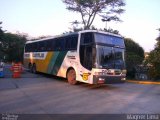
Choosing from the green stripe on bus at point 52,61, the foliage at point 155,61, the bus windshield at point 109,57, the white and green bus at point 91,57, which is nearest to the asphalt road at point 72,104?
the white and green bus at point 91,57

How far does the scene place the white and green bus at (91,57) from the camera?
15.6m

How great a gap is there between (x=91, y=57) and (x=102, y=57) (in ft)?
2.05

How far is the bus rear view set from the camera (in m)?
15.6

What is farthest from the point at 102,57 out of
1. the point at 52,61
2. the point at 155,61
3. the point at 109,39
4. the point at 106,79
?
the point at 155,61

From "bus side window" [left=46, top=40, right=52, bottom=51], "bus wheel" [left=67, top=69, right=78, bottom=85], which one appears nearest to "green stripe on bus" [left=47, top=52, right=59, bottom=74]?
"bus side window" [left=46, top=40, right=52, bottom=51]

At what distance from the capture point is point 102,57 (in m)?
15.7

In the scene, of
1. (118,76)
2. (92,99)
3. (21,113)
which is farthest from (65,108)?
(118,76)

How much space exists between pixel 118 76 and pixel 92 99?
Result: 4.22 meters

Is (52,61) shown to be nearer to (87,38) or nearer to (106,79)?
(87,38)

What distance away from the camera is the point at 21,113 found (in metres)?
9.09

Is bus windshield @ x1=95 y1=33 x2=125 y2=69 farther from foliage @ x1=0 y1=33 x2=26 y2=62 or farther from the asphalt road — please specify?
foliage @ x1=0 y1=33 x2=26 y2=62

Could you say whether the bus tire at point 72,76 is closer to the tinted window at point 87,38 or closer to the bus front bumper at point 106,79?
the tinted window at point 87,38

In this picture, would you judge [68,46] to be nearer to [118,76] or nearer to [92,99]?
[118,76]

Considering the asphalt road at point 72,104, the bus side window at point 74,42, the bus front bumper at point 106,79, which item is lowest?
the asphalt road at point 72,104
